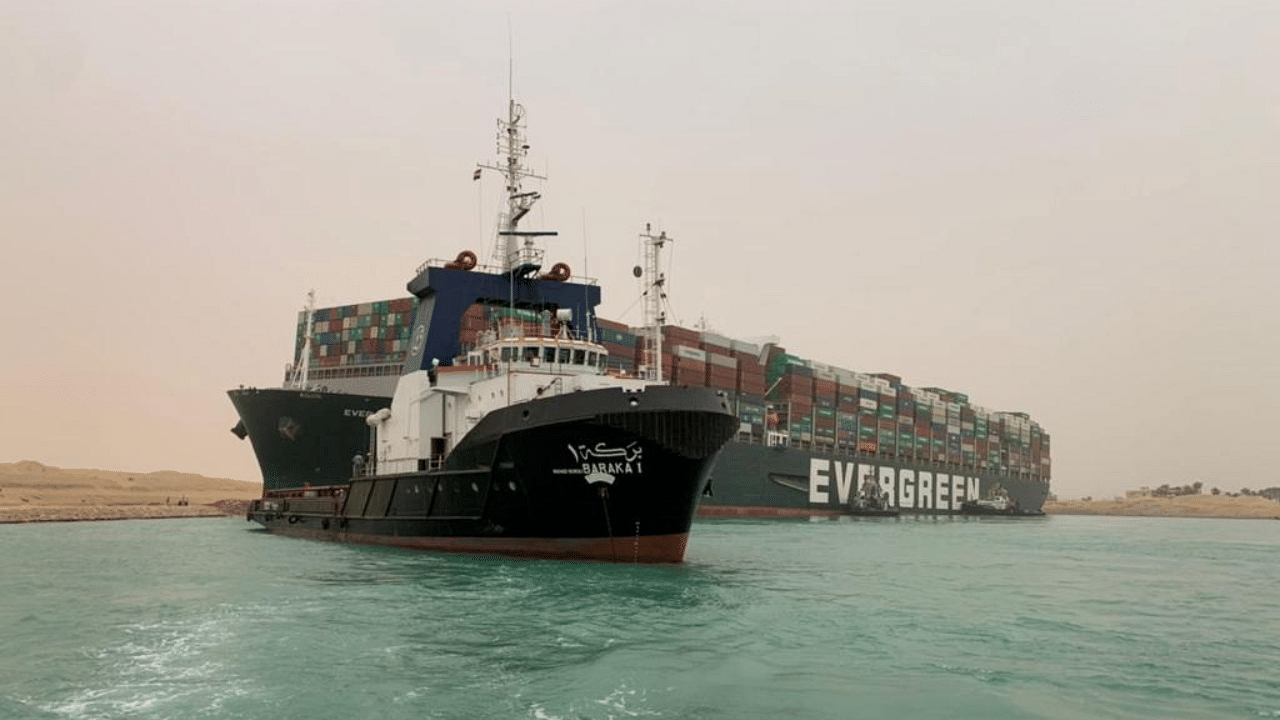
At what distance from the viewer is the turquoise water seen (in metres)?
10.9

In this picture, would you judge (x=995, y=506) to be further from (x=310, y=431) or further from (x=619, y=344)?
(x=310, y=431)

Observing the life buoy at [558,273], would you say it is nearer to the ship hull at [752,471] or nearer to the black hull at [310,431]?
the ship hull at [752,471]

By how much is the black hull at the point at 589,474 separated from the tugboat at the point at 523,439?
0.03m

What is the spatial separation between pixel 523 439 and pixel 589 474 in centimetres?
198

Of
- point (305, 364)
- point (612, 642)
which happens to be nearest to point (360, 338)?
point (305, 364)

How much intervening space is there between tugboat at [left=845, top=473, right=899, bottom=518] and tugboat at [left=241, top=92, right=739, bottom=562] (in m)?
57.0

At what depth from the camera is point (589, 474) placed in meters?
23.2

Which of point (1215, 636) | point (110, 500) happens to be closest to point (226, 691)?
point (1215, 636)

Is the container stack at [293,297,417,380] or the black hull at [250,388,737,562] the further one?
the container stack at [293,297,417,380]

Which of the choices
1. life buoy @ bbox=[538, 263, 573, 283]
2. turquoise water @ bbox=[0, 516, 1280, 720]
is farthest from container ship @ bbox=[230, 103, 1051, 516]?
turquoise water @ bbox=[0, 516, 1280, 720]

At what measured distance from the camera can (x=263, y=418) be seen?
1928 inches

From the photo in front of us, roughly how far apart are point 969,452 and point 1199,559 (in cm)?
7308

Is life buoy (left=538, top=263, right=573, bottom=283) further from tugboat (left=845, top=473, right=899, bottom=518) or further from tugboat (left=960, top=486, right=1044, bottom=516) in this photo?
tugboat (left=960, top=486, right=1044, bottom=516)

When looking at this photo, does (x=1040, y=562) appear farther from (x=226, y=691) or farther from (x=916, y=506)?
(x=916, y=506)
